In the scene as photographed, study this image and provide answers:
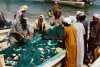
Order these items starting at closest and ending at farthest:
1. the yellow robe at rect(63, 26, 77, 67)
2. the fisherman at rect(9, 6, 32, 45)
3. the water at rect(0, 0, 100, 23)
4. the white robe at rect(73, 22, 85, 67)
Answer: the yellow robe at rect(63, 26, 77, 67)
the white robe at rect(73, 22, 85, 67)
the fisherman at rect(9, 6, 32, 45)
the water at rect(0, 0, 100, 23)

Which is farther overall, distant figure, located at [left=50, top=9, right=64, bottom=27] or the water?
the water

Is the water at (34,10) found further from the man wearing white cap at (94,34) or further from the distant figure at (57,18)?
the man wearing white cap at (94,34)

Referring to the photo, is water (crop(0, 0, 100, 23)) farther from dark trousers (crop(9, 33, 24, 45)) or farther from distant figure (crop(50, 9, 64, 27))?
dark trousers (crop(9, 33, 24, 45))

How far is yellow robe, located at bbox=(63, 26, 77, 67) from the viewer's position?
6512 millimetres

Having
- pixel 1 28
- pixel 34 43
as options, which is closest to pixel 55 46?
pixel 34 43

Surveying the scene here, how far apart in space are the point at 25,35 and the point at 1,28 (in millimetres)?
2445

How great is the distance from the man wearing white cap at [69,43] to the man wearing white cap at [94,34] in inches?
40.8

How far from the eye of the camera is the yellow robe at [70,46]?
21.4 ft

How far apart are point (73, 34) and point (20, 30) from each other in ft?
5.35

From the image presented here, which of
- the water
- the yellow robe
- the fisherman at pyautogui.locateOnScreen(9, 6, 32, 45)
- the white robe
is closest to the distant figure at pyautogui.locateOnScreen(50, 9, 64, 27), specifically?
the fisherman at pyautogui.locateOnScreen(9, 6, 32, 45)

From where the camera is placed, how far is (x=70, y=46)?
662 centimetres

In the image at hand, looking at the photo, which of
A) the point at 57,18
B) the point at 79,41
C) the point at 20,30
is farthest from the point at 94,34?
the point at 20,30

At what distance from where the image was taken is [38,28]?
871cm

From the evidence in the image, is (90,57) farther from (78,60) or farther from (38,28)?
(38,28)
